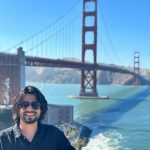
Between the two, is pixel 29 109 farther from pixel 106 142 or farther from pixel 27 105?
pixel 106 142

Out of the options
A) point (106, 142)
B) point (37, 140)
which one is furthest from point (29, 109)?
point (106, 142)

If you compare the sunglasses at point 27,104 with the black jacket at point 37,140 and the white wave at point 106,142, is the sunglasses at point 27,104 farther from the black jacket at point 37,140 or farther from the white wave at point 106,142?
the white wave at point 106,142

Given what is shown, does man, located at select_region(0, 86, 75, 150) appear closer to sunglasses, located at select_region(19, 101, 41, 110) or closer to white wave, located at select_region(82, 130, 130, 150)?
sunglasses, located at select_region(19, 101, 41, 110)

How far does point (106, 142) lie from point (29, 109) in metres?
16.2

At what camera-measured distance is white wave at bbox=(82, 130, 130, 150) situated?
55.3 feet

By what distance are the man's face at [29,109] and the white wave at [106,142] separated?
568 inches

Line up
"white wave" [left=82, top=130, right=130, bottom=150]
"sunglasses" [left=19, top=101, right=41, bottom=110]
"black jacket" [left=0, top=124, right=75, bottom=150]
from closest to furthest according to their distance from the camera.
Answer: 1. "black jacket" [left=0, top=124, right=75, bottom=150]
2. "sunglasses" [left=19, top=101, right=41, bottom=110]
3. "white wave" [left=82, top=130, right=130, bottom=150]

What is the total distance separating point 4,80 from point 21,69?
150 centimetres

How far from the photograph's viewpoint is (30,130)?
87.9 inches

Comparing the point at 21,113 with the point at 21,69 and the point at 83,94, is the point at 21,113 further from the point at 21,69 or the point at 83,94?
the point at 83,94

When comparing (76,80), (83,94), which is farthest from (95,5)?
(76,80)

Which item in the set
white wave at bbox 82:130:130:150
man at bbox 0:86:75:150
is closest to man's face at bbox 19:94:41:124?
man at bbox 0:86:75:150

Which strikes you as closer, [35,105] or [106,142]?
[35,105]

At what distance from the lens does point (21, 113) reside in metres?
2.27
